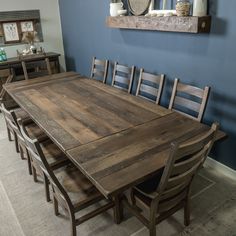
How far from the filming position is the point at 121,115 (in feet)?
6.53

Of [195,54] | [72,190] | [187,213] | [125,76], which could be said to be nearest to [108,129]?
[72,190]

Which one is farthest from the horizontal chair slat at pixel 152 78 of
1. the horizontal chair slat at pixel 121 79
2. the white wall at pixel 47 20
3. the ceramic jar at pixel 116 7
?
the white wall at pixel 47 20

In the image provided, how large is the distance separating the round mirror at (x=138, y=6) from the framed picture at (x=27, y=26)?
7.32 feet

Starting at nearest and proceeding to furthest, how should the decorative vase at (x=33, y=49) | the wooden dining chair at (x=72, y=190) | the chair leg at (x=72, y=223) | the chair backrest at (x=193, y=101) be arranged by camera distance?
the wooden dining chair at (x=72, y=190)
the chair leg at (x=72, y=223)
the chair backrest at (x=193, y=101)
the decorative vase at (x=33, y=49)

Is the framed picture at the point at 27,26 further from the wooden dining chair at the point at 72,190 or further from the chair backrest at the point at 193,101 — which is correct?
the wooden dining chair at the point at 72,190

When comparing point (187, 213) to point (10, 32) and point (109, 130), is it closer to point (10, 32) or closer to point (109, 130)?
point (109, 130)

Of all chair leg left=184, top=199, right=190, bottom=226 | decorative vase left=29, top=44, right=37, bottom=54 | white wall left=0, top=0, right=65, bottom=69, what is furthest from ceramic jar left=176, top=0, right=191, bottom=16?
white wall left=0, top=0, right=65, bottom=69

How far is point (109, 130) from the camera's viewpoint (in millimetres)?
1751

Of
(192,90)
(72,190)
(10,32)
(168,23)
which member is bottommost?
(72,190)

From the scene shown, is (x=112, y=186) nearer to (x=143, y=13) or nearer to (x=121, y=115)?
(x=121, y=115)

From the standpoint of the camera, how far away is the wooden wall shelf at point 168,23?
2055 millimetres

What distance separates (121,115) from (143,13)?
→ 1.33 meters

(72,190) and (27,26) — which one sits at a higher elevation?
(27,26)

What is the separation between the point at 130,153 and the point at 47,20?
3.85 meters
